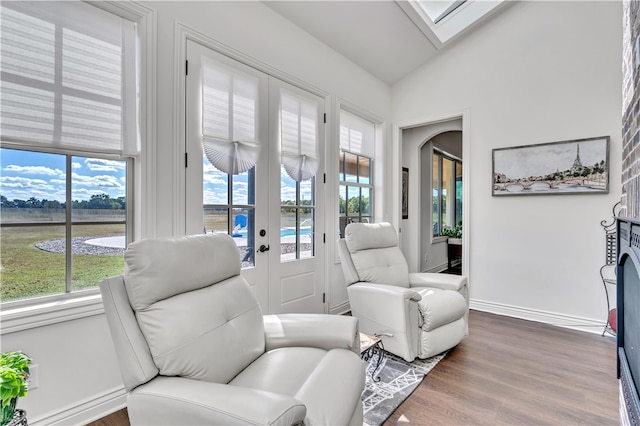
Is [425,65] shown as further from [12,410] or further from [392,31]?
[12,410]

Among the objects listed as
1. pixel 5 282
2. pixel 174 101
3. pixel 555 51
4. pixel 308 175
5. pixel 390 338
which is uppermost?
pixel 555 51

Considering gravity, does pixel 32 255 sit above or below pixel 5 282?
above

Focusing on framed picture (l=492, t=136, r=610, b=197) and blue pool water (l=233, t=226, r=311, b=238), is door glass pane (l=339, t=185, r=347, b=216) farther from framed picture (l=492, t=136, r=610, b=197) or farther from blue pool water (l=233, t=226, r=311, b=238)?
framed picture (l=492, t=136, r=610, b=197)

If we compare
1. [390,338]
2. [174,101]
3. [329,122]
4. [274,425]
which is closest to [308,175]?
[329,122]

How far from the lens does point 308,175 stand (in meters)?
3.08

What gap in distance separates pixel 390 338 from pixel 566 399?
109cm

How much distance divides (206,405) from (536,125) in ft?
12.6

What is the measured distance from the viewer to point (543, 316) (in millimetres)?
3283

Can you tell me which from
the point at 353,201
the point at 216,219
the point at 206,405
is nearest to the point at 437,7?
the point at 353,201

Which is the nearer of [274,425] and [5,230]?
[274,425]

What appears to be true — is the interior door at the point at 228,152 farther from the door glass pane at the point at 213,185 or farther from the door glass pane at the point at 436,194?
the door glass pane at the point at 436,194

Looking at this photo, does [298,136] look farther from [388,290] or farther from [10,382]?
[10,382]

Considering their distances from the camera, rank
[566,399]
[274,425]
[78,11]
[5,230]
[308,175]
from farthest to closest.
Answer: [308,175], [566,399], [78,11], [5,230], [274,425]

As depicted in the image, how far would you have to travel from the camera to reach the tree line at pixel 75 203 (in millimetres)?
1560
